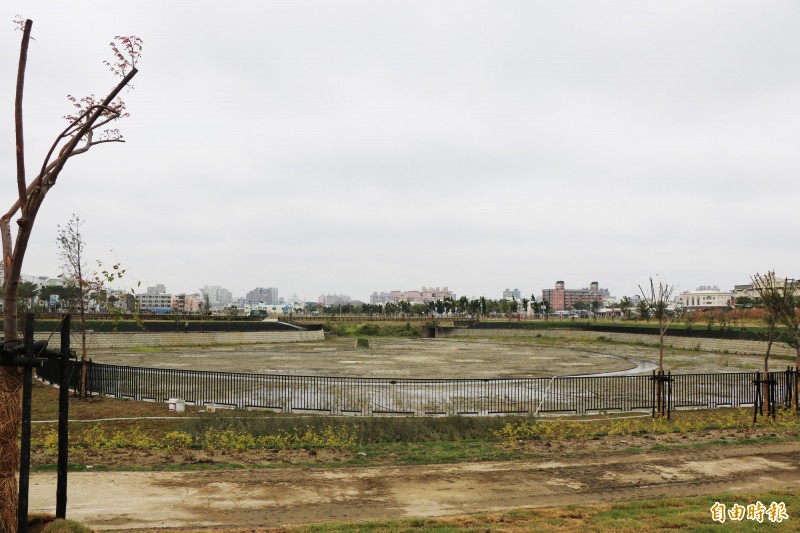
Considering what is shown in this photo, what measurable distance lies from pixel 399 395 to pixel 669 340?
42104 mm

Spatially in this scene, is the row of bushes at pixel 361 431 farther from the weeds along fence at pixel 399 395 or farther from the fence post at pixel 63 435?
the fence post at pixel 63 435

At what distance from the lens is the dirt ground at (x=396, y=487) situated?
912cm

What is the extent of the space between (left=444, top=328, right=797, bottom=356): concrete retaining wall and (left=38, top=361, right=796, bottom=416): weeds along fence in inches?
923

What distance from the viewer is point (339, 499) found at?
9.95 m

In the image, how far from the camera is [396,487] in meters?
10.7

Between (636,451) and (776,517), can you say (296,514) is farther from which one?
(636,451)

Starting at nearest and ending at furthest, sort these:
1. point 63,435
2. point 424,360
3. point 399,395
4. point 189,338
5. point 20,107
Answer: point 20,107
point 63,435
point 399,395
point 424,360
point 189,338

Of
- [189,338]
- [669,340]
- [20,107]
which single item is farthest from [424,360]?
[20,107]

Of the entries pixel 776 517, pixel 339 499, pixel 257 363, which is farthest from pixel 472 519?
pixel 257 363

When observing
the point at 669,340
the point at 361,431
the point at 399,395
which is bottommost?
the point at 669,340

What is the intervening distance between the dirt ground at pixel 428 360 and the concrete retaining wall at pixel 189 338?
9.10 feet

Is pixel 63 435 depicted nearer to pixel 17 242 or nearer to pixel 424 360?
pixel 17 242

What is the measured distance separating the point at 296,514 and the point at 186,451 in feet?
19.1

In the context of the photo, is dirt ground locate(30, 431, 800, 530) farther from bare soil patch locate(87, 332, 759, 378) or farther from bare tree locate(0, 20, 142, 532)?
bare soil patch locate(87, 332, 759, 378)
